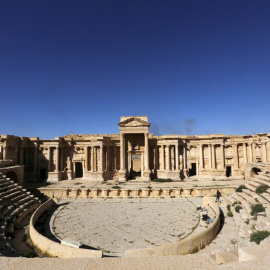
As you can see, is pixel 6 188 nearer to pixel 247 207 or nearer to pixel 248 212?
pixel 248 212

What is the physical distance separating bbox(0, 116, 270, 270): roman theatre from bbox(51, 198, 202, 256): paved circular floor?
7 centimetres

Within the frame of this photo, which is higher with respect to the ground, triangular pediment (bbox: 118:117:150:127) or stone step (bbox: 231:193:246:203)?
triangular pediment (bbox: 118:117:150:127)

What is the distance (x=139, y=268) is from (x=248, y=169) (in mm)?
25181

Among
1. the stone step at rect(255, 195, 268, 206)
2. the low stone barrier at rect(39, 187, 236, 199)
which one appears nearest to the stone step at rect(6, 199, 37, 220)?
the low stone barrier at rect(39, 187, 236, 199)

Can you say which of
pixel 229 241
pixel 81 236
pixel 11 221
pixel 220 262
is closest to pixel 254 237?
pixel 229 241

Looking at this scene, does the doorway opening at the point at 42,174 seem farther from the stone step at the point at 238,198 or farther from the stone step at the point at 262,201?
the stone step at the point at 262,201

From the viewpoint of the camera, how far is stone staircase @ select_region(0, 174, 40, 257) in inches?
348

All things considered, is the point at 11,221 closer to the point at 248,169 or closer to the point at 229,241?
the point at 229,241

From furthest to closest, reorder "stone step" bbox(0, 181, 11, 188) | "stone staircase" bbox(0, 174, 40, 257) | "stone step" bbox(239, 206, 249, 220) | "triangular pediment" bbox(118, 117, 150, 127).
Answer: "triangular pediment" bbox(118, 117, 150, 127)
"stone step" bbox(0, 181, 11, 188)
"stone step" bbox(239, 206, 249, 220)
"stone staircase" bbox(0, 174, 40, 257)

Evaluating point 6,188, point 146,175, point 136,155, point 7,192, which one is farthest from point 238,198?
point 6,188

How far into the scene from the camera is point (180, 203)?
16.2 meters

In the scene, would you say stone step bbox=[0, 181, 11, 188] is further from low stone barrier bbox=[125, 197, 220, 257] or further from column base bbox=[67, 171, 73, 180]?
low stone barrier bbox=[125, 197, 220, 257]

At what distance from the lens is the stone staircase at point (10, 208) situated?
884 centimetres

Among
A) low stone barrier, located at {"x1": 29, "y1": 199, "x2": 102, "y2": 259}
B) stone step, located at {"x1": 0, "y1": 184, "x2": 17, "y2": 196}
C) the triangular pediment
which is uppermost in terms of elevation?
the triangular pediment
